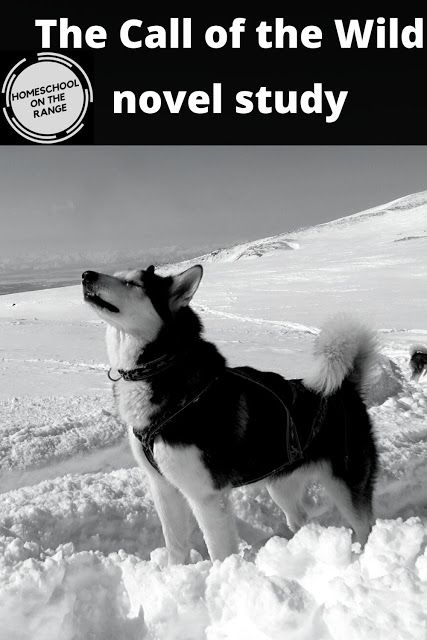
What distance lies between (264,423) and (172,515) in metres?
0.84

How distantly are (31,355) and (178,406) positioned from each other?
8119mm

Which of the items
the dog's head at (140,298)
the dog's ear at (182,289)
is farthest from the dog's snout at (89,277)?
the dog's ear at (182,289)

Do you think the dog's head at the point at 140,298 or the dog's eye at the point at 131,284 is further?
the dog's eye at the point at 131,284

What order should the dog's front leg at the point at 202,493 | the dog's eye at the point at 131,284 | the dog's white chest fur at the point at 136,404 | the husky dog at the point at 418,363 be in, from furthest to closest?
the husky dog at the point at 418,363 < the dog's eye at the point at 131,284 < the dog's white chest fur at the point at 136,404 < the dog's front leg at the point at 202,493

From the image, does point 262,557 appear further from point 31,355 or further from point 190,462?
point 31,355

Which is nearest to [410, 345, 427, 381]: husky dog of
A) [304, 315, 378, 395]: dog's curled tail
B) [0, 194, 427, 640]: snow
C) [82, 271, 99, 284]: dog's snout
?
[0, 194, 427, 640]: snow

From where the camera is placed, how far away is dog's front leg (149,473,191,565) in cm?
326

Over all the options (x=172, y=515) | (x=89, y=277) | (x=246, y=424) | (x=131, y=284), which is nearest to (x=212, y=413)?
(x=246, y=424)

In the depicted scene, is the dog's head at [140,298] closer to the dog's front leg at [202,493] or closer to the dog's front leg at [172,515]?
the dog's front leg at [202,493]

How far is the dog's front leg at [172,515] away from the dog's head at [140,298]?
974 millimetres

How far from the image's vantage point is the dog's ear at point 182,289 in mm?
3193

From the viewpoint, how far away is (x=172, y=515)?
3295 millimetres

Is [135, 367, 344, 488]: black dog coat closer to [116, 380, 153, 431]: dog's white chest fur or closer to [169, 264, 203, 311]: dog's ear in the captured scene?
[116, 380, 153, 431]: dog's white chest fur

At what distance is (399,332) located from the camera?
16.2m
